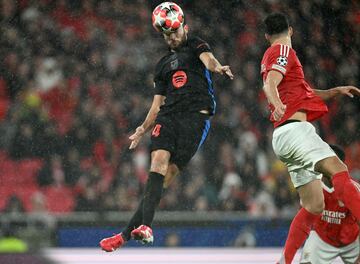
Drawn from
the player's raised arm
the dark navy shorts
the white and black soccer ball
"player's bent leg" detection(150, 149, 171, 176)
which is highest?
the white and black soccer ball

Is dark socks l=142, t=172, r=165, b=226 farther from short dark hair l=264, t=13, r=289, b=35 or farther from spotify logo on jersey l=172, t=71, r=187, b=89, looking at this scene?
short dark hair l=264, t=13, r=289, b=35

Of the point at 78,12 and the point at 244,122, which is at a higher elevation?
the point at 78,12

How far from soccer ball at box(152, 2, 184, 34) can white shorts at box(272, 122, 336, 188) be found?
1190 mm

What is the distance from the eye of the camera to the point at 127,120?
1126 centimetres

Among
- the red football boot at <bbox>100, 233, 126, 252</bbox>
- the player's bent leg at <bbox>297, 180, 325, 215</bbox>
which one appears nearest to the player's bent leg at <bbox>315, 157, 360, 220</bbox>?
the player's bent leg at <bbox>297, 180, 325, 215</bbox>

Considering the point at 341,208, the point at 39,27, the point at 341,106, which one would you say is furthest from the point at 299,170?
the point at 39,27

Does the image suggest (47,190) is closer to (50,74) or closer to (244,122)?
(50,74)

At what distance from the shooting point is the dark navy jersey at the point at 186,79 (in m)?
5.67

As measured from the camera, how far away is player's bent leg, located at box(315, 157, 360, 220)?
4.60 m

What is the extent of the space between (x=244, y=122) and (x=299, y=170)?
6.44 meters

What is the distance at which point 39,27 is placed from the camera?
1258 centimetres

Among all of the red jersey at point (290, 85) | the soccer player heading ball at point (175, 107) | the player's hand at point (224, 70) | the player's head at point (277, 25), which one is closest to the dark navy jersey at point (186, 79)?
the soccer player heading ball at point (175, 107)

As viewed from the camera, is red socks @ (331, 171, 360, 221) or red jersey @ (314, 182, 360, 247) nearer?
red socks @ (331, 171, 360, 221)

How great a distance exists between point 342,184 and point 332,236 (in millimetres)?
1145
